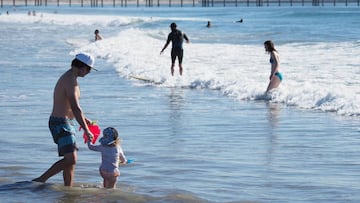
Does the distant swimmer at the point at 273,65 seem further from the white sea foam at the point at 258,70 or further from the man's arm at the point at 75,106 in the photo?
the man's arm at the point at 75,106

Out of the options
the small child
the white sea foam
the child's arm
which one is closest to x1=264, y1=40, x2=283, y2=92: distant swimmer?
the white sea foam

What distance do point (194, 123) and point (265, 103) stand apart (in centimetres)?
362

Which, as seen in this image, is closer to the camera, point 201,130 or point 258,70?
point 201,130

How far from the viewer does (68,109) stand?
329 inches

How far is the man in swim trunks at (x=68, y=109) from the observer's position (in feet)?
26.9

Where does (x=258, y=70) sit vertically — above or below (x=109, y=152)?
below

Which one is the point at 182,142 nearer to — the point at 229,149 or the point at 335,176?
the point at 229,149

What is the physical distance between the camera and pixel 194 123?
45.3ft

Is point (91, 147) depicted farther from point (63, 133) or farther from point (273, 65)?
point (273, 65)

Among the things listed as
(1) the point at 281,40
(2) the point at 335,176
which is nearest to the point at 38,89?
(2) the point at 335,176

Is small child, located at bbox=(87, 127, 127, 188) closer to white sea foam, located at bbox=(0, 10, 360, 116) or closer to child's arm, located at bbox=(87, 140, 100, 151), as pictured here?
child's arm, located at bbox=(87, 140, 100, 151)

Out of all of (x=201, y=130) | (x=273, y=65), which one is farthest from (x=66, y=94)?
(x=273, y=65)

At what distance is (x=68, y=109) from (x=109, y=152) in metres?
0.56

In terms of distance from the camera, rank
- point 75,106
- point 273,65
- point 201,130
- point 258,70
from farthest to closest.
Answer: point 258,70, point 273,65, point 201,130, point 75,106
